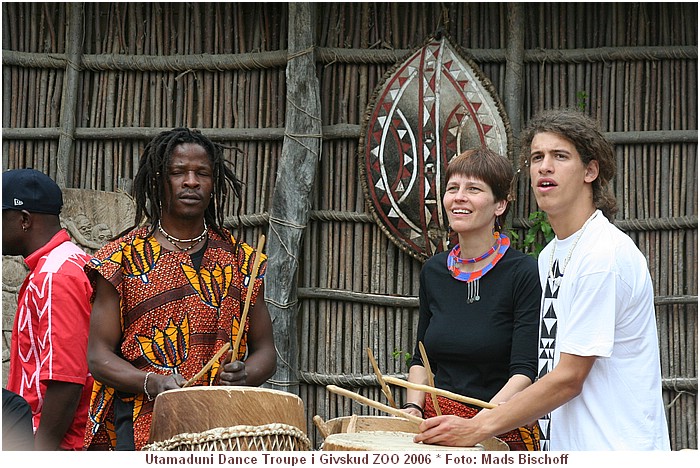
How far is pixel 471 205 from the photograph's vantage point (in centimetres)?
348

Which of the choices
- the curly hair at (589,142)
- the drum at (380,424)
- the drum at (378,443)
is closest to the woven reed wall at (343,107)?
the drum at (380,424)

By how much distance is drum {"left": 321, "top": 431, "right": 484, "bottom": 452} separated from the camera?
2.69 m

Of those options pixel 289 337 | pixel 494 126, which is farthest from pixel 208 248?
pixel 494 126

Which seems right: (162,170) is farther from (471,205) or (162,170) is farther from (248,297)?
(471,205)

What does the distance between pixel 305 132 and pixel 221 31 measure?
922 millimetres

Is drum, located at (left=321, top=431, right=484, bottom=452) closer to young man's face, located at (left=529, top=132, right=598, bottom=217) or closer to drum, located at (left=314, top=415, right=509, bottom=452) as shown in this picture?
drum, located at (left=314, top=415, right=509, bottom=452)

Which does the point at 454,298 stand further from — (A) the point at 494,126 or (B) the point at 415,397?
(A) the point at 494,126

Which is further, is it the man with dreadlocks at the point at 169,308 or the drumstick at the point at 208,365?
the man with dreadlocks at the point at 169,308

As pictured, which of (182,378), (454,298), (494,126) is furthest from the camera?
(494,126)

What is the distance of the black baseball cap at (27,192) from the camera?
3.85 meters

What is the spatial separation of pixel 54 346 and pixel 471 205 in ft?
5.58

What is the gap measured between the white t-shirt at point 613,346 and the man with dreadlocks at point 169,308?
122cm

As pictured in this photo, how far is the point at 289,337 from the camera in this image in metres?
5.52

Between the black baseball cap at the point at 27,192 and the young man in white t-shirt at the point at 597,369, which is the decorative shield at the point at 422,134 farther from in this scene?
the young man in white t-shirt at the point at 597,369
